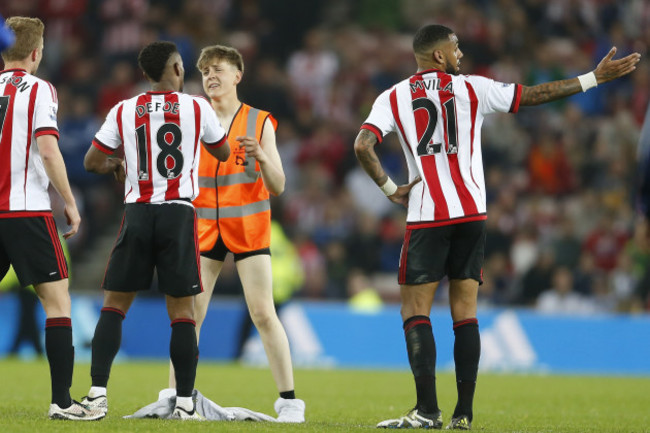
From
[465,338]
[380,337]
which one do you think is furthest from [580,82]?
[380,337]

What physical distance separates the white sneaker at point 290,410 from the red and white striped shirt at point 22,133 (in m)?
1.95

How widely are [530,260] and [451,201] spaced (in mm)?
9941

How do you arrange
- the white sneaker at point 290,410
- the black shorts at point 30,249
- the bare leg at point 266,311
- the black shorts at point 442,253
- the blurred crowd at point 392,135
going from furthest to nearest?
the blurred crowd at point 392,135
the bare leg at point 266,311
the white sneaker at point 290,410
the black shorts at point 442,253
the black shorts at point 30,249

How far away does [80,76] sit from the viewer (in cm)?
1925

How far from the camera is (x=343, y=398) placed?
9.44 m

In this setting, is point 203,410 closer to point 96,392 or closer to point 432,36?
point 96,392

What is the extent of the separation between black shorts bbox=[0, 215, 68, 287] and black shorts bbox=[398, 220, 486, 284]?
6.64 ft

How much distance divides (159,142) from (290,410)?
190 centimetres

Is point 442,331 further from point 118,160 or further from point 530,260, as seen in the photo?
point 118,160

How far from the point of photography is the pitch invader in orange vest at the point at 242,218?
23.1 ft

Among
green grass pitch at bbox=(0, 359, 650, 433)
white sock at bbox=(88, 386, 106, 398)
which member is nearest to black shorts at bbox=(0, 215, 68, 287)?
white sock at bbox=(88, 386, 106, 398)

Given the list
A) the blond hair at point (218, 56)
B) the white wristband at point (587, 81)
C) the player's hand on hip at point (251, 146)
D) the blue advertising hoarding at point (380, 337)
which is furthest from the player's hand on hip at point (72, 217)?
the blue advertising hoarding at point (380, 337)

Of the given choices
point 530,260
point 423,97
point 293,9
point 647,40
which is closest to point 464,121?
point 423,97

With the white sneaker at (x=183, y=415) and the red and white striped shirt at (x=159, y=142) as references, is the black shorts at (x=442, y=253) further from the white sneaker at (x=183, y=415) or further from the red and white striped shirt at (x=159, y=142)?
the white sneaker at (x=183, y=415)
